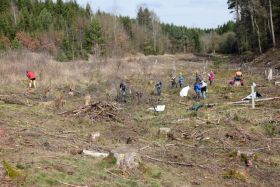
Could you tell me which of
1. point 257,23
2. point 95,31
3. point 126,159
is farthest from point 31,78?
point 257,23

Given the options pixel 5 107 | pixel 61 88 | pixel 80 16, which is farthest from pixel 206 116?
pixel 80 16

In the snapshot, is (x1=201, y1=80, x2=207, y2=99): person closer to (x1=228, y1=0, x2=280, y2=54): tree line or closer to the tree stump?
the tree stump

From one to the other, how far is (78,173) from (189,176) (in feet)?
8.49

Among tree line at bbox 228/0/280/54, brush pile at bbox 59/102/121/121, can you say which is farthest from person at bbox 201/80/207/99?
tree line at bbox 228/0/280/54

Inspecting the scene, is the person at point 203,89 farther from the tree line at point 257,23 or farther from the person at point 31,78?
the tree line at point 257,23

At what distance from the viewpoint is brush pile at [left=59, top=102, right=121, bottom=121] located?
15126mm

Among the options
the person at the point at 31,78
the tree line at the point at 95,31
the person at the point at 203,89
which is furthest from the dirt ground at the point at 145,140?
the tree line at the point at 95,31

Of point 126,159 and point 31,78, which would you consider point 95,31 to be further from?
point 126,159

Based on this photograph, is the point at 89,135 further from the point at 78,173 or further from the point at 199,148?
the point at 78,173

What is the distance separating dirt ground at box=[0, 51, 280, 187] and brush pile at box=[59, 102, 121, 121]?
0.62 feet

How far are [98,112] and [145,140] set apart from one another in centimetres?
334

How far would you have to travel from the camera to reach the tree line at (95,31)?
52.8 meters

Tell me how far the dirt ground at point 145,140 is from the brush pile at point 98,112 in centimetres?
19

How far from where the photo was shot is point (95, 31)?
56000mm
